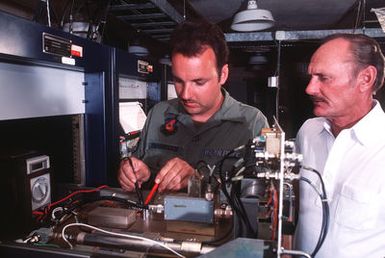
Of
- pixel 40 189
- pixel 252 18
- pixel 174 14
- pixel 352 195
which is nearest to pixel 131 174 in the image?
pixel 40 189

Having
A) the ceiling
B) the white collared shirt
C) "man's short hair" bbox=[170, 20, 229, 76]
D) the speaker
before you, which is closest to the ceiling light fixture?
the ceiling

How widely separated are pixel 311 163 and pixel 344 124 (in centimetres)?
26

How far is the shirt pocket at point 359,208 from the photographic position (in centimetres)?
120

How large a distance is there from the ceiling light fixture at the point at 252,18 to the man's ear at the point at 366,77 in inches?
27.2

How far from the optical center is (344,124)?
148 centimetres

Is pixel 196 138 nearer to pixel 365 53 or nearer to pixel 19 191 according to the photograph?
pixel 19 191

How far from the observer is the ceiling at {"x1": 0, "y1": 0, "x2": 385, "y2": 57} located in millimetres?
1619

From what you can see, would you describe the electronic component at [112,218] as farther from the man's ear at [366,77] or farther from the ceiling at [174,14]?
the man's ear at [366,77]

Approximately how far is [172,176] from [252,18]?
1284 millimetres

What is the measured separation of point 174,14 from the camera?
1886mm

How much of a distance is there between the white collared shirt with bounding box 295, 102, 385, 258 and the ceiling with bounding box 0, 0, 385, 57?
3.91 ft

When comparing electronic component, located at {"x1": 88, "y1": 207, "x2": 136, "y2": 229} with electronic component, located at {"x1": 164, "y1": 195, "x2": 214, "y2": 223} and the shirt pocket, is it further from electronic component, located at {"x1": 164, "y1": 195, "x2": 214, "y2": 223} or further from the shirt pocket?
the shirt pocket

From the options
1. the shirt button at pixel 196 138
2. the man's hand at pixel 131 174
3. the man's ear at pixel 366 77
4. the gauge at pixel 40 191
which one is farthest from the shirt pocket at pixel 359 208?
the gauge at pixel 40 191

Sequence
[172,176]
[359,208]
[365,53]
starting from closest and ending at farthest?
[172,176], [359,208], [365,53]
